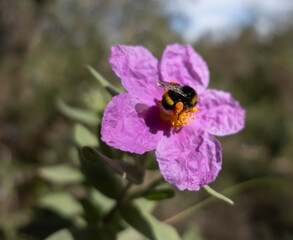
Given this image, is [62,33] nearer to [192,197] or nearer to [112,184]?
[192,197]

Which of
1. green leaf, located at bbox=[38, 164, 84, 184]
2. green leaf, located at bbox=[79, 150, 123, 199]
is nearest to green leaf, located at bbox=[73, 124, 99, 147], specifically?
green leaf, located at bbox=[79, 150, 123, 199]

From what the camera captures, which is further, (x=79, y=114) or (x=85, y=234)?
(x=79, y=114)

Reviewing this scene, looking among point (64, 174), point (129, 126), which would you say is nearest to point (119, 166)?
point (129, 126)

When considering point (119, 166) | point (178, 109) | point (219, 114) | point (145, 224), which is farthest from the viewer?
point (219, 114)

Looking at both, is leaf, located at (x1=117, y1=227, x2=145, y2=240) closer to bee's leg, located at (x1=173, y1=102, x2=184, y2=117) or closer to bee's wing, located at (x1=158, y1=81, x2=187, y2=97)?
bee's leg, located at (x1=173, y1=102, x2=184, y2=117)

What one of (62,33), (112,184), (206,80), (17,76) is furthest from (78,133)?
(62,33)

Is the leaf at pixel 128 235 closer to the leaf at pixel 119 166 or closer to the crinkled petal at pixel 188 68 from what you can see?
the leaf at pixel 119 166

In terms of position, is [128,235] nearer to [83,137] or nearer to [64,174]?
[64,174]
